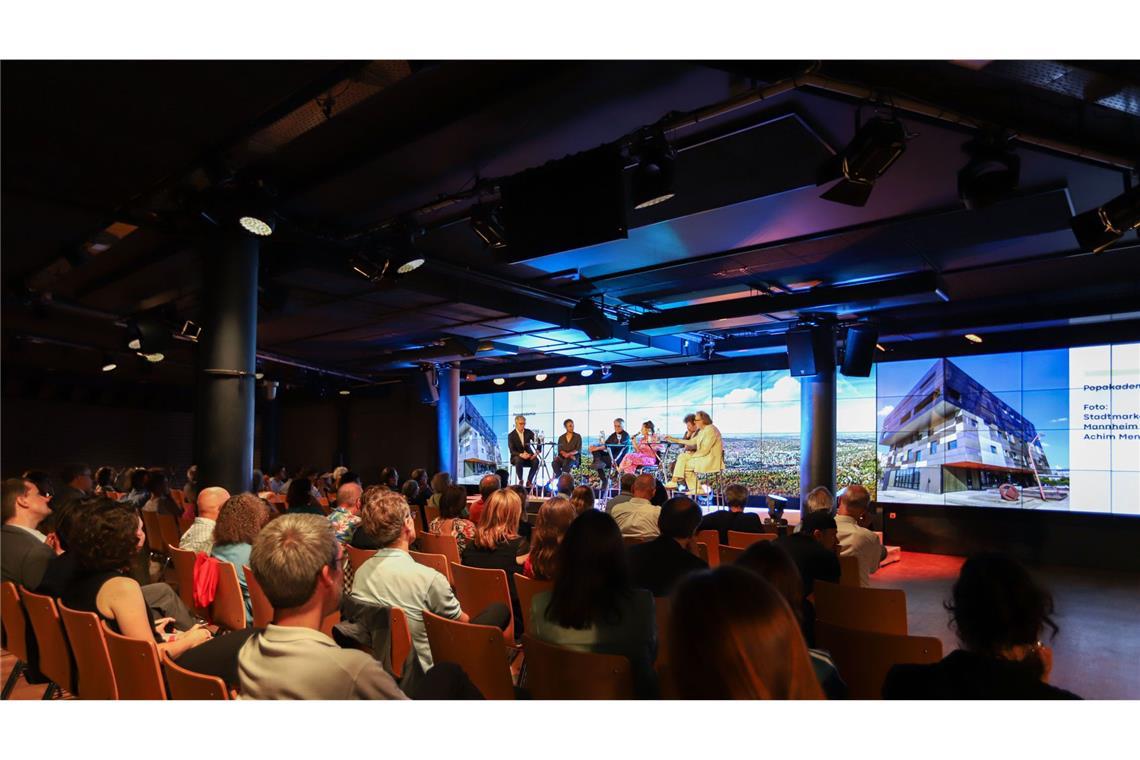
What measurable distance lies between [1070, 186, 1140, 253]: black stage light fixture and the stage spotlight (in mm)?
3966

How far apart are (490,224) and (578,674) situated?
376cm

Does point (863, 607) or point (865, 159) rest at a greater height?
point (865, 159)

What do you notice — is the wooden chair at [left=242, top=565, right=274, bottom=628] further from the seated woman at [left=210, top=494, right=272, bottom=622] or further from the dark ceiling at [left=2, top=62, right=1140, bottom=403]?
the dark ceiling at [left=2, top=62, right=1140, bottom=403]

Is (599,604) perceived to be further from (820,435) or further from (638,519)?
(820,435)

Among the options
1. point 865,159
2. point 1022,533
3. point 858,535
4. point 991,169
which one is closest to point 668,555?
point 858,535

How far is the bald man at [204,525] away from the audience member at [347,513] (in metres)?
0.73

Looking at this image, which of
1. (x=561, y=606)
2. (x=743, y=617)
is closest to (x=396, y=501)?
(x=561, y=606)

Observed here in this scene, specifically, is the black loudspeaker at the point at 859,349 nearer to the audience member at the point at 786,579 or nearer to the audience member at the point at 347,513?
the audience member at the point at 347,513

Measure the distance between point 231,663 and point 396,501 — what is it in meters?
1.13

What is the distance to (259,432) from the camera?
1903 centimetres

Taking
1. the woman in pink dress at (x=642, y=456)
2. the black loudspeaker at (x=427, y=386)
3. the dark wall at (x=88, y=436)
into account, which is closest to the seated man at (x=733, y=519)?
the woman in pink dress at (x=642, y=456)

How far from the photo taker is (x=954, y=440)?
10.7 m
